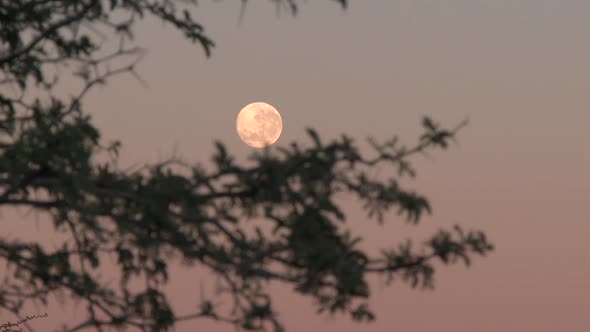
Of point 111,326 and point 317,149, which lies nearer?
point 317,149

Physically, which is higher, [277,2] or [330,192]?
[277,2]

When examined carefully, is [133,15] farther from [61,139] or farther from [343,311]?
[343,311]

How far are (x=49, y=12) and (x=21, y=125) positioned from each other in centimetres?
132

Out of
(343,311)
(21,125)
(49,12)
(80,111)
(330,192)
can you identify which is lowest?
(343,311)

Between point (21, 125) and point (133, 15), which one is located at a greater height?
point (133, 15)

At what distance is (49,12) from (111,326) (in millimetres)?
2746

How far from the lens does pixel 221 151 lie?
842cm

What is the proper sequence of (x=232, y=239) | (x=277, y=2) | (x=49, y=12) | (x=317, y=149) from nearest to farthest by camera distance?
(x=317, y=149), (x=232, y=239), (x=277, y=2), (x=49, y=12)

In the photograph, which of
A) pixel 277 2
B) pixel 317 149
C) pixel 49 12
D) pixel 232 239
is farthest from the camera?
pixel 49 12

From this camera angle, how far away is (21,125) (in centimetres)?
937

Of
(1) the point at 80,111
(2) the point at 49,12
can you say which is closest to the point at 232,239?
(1) the point at 80,111

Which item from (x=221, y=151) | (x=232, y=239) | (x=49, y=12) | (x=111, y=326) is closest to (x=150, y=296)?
(x=111, y=326)

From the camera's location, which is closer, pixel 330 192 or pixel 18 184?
pixel 330 192

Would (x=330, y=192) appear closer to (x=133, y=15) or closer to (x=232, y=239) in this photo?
(x=232, y=239)
